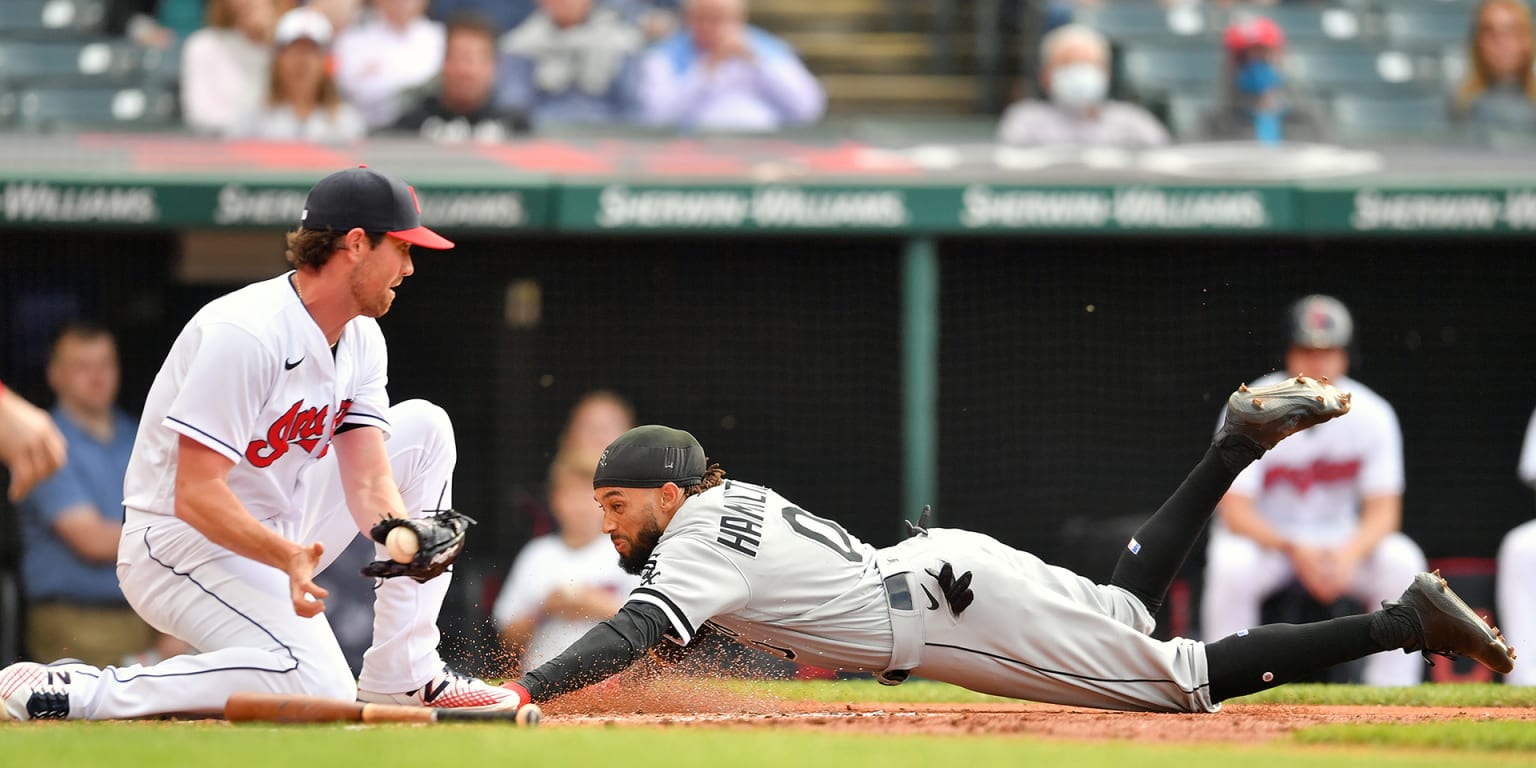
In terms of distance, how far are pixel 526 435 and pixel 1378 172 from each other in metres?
4.08

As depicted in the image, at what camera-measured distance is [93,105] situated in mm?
9234

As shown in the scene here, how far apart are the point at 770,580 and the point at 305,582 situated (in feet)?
3.63

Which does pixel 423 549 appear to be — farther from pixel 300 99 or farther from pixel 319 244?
pixel 300 99

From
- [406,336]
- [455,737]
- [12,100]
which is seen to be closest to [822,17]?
[406,336]

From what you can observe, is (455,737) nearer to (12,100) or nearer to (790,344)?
(790,344)

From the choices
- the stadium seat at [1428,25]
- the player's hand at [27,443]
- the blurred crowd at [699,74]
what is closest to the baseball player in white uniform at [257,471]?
the player's hand at [27,443]

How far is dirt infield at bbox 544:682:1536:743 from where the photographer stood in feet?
14.3

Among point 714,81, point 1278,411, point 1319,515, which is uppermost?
point 714,81

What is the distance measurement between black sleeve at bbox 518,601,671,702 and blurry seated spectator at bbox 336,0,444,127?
5.33m

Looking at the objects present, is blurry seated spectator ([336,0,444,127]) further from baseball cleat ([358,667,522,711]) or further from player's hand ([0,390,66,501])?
player's hand ([0,390,66,501])

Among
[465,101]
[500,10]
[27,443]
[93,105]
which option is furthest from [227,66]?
[27,443]

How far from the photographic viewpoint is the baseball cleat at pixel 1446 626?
4.58 m

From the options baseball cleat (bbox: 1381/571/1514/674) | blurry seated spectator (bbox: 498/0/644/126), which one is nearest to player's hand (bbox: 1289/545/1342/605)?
baseball cleat (bbox: 1381/571/1514/674)

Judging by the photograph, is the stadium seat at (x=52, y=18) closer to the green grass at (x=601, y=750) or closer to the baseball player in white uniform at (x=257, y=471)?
the baseball player in white uniform at (x=257, y=471)
